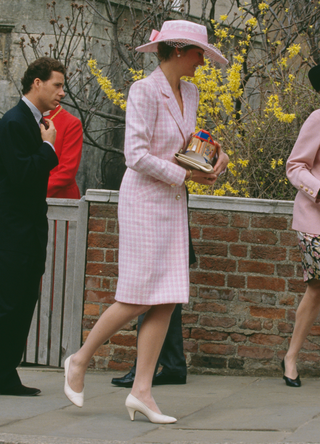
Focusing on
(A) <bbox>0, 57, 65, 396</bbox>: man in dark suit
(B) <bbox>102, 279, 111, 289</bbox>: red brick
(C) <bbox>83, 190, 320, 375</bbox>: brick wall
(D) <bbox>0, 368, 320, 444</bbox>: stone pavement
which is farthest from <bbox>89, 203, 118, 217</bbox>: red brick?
(D) <bbox>0, 368, 320, 444</bbox>: stone pavement

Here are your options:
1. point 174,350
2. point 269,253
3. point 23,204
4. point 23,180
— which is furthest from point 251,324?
point 23,180

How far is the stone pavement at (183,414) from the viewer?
10.2 feet

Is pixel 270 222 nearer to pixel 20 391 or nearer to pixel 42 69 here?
pixel 42 69

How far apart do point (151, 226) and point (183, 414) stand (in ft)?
3.47

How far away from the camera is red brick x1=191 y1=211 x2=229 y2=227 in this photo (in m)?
4.82

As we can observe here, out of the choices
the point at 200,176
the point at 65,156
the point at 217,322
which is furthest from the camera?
the point at 65,156

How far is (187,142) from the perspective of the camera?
11.6 ft

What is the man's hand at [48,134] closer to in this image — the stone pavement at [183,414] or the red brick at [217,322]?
the stone pavement at [183,414]

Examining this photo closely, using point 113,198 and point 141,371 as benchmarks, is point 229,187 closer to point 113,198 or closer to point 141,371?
point 113,198

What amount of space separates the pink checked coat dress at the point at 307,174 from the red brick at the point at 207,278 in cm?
85

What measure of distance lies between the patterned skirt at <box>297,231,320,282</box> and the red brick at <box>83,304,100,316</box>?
1.60 meters

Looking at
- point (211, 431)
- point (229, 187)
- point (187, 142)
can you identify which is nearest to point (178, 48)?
point (187, 142)

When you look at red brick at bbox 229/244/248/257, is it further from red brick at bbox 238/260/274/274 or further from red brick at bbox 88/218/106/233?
red brick at bbox 88/218/106/233

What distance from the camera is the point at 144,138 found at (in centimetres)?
333
